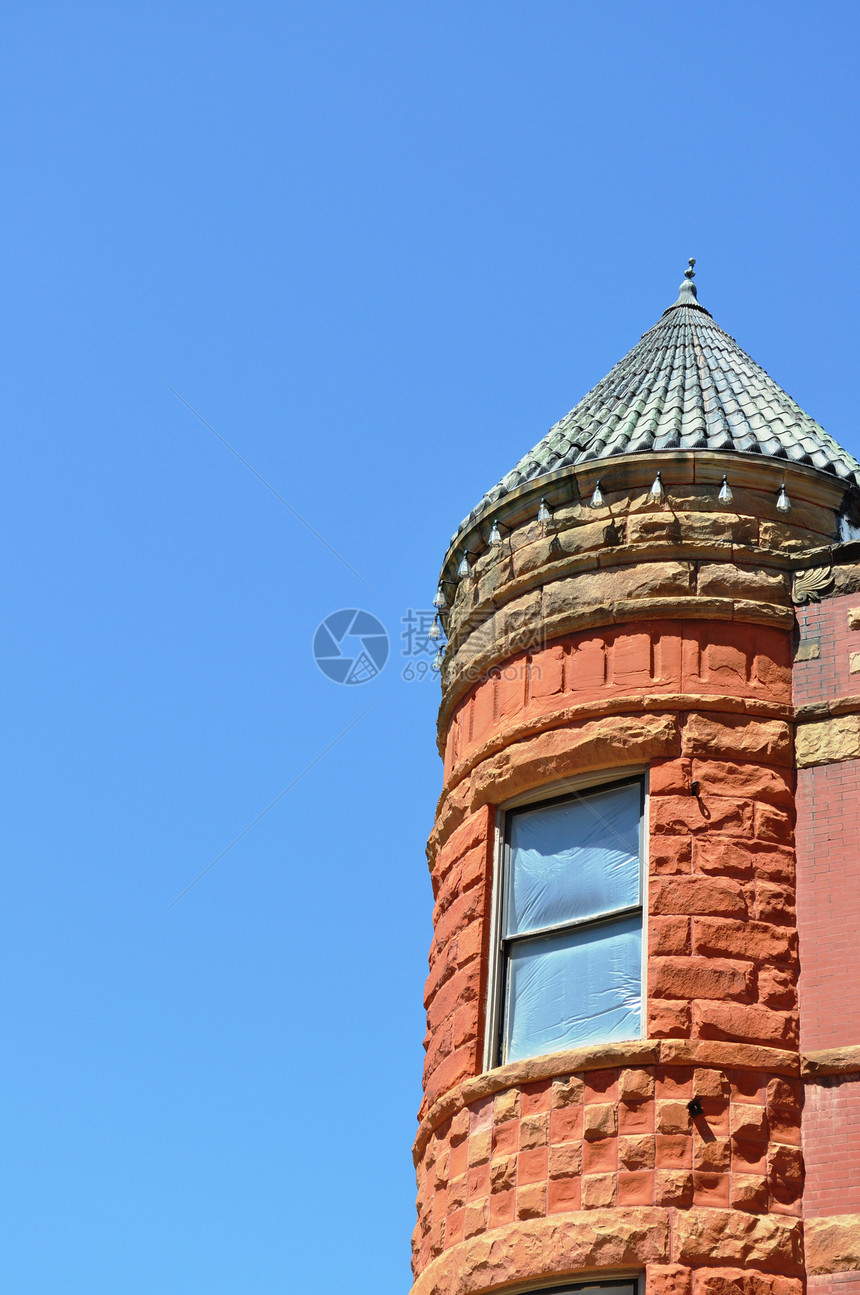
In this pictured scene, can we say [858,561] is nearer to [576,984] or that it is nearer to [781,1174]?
[576,984]

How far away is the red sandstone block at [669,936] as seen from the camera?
1039cm

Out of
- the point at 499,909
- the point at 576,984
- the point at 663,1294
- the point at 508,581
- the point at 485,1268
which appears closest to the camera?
the point at 663,1294

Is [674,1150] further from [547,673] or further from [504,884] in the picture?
[547,673]

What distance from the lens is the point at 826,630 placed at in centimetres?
1143

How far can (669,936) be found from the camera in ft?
34.2

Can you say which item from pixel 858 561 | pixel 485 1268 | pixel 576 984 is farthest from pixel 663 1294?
pixel 858 561

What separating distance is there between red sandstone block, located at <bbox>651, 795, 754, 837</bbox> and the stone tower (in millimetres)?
20

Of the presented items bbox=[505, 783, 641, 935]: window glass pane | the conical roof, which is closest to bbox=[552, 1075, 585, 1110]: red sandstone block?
bbox=[505, 783, 641, 935]: window glass pane

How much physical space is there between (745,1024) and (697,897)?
85 centimetres

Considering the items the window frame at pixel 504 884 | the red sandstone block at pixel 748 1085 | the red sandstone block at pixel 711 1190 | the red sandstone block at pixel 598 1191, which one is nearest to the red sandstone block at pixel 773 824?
the window frame at pixel 504 884

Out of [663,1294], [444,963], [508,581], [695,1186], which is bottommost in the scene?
[663,1294]

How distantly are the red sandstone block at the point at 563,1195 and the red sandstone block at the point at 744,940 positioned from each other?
1.59 m

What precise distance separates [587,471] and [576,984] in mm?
3770

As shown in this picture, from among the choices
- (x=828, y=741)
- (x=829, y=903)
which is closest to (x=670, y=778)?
(x=828, y=741)
